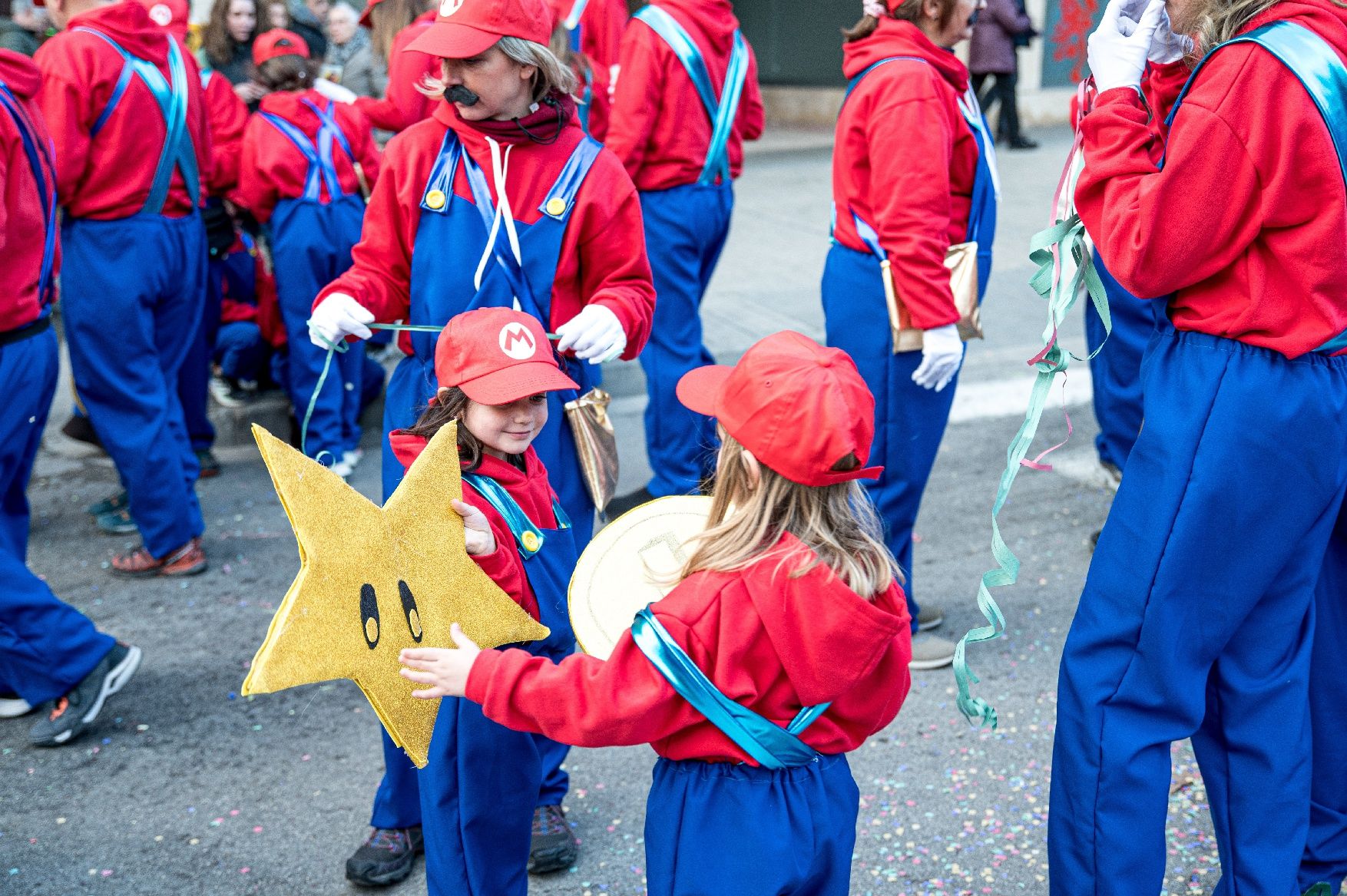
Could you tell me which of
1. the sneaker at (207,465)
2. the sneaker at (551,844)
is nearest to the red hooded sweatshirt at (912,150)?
the sneaker at (551,844)

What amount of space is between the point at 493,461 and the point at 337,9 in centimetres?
567

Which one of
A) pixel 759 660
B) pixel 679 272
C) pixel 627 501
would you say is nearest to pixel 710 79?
pixel 679 272

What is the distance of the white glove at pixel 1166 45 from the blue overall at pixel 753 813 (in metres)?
1.37

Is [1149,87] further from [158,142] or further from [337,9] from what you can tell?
[337,9]

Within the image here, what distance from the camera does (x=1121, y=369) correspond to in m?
4.75

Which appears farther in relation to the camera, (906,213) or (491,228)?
(906,213)

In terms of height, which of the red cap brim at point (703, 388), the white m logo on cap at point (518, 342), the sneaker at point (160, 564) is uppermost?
the red cap brim at point (703, 388)

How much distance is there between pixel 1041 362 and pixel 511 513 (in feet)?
3.53

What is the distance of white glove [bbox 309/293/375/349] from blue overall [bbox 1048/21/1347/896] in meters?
1.61

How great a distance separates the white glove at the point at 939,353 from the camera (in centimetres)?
373

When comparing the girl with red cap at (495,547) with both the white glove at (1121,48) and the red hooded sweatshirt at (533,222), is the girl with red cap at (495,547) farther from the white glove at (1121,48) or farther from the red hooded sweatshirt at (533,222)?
the white glove at (1121,48)

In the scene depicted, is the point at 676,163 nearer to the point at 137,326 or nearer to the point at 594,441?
the point at 137,326

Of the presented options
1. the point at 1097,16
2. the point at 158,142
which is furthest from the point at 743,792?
the point at 1097,16

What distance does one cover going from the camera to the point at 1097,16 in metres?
12.9
